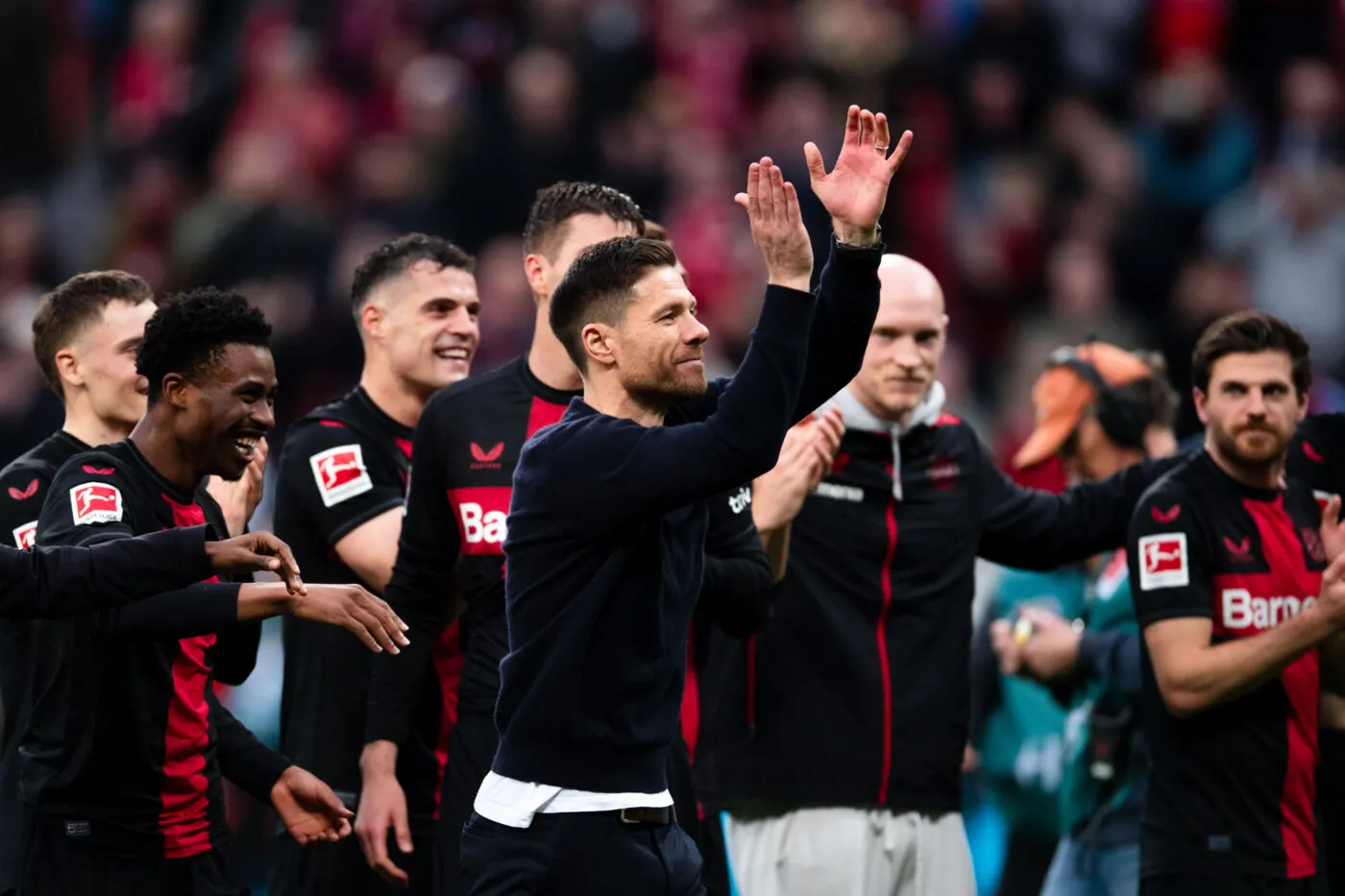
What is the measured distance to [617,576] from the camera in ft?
12.8

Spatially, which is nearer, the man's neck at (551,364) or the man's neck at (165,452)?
the man's neck at (165,452)

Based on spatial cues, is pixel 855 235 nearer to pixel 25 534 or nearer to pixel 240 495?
pixel 240 495

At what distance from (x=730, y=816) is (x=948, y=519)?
3.34 feet

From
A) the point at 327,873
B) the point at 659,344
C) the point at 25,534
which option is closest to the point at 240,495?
the point at 25,534

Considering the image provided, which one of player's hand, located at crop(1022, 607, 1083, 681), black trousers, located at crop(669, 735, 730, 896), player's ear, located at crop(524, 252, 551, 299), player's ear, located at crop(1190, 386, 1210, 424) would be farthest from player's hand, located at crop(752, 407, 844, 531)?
player's hand, located at crop(1022, 607, 1083, 681)

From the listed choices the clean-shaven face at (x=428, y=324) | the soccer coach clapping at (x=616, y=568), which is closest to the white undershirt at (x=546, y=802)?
the soccer coach clapping at (x=616, y=568)

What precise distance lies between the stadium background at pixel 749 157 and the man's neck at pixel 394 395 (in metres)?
3.74

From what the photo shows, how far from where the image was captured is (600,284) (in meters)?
3.98

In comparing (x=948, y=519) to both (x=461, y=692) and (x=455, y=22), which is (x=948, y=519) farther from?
(x=455, y=22)

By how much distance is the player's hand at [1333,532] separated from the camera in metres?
5.00

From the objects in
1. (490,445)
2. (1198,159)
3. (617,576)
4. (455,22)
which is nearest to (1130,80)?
(1198,159)

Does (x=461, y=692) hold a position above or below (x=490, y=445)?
below

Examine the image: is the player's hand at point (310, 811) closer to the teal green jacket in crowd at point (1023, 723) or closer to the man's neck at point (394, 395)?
the man's neck at point (394, 395)

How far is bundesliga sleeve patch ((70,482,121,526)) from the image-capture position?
4.30 metres
